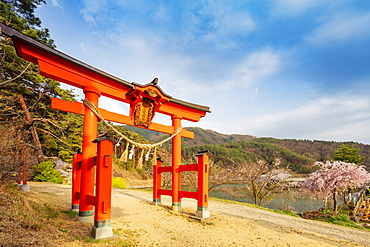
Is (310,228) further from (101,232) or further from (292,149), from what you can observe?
(292,149)

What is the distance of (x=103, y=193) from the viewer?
380 centimetres

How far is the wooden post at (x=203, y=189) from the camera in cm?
566

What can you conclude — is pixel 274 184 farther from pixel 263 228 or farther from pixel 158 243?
pixel 158 243

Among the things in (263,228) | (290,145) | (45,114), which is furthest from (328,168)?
(290,145)

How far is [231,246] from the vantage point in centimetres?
380

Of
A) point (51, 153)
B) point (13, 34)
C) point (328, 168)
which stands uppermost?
point (13, 34)

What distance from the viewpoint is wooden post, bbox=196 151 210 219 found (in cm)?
566

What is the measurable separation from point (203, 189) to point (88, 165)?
316cm

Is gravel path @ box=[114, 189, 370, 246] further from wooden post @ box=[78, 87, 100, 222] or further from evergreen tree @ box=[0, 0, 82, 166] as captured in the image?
evergreen tree @ box=[0, 0, 82, 166]

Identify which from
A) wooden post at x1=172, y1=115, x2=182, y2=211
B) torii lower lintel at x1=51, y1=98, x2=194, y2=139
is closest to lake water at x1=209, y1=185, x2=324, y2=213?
wooden post at x1=172, y1=115, x2=182, y2=211

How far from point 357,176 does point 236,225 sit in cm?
1176

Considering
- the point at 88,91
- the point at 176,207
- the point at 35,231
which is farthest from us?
the point at 176,207

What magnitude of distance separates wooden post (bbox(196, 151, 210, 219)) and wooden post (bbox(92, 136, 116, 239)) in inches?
107

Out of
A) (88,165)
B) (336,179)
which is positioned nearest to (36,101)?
(88,165)
